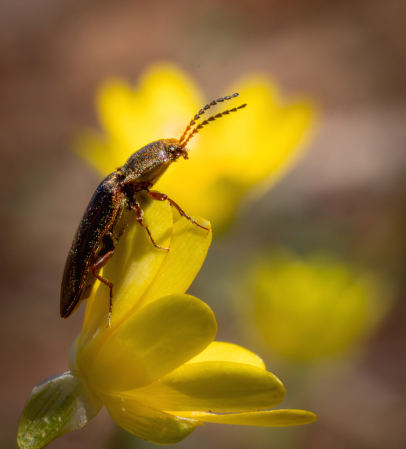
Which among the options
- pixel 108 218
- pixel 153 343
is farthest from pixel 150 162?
pixel 153 343

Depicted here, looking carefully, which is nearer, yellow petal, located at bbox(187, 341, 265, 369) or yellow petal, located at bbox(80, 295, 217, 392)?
yellow petal, located at bbox(80, 295, 217, 392)

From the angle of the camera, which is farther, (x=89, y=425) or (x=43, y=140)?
(x=43, y=140)

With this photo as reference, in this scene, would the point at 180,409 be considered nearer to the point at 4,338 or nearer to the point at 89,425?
the point at 89,425

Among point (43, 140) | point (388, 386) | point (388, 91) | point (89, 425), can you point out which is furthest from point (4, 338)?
point (388, 91)

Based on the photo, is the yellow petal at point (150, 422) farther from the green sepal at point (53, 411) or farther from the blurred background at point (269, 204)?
the blurred background at point (269, 204)

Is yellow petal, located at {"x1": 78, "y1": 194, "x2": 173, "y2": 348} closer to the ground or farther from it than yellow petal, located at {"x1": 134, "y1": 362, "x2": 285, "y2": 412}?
farther from it

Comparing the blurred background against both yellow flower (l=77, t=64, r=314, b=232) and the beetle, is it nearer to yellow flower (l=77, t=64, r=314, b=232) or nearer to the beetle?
yellow flower (l=77, t=64, r=314, b=232)

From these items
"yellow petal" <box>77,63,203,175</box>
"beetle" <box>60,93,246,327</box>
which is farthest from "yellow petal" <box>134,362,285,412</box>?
"yellow petal" <box>77,63,203,175</box>

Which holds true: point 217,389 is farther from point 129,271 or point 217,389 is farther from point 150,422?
point 129,271
